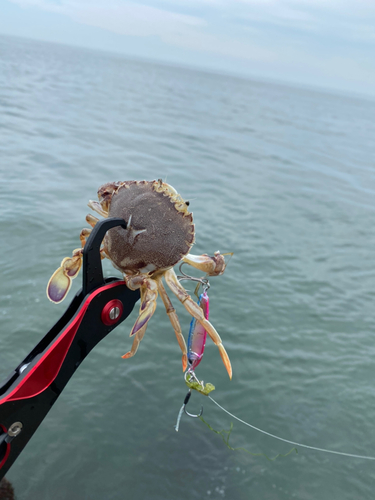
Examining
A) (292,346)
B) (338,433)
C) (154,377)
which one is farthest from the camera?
(292,346)

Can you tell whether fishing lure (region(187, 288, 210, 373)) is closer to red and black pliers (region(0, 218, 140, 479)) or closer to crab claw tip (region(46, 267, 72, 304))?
red and black pliers (region(0, 218, 140, 479))

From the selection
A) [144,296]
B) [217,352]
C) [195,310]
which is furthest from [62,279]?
[217,352]

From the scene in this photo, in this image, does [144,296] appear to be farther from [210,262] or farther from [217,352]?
[217,352]

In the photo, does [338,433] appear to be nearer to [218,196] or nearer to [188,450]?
[188,450]

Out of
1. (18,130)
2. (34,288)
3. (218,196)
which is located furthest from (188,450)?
(18,130)

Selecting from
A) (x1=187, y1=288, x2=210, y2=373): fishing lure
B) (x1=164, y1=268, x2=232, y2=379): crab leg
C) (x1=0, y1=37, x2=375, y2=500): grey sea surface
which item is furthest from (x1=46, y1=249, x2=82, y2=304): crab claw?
(x1=0, y1=37, x2=375, y2=500): grey sea surface

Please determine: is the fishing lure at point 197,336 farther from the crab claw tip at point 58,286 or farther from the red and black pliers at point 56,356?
the crab claw tip at point 58,286
